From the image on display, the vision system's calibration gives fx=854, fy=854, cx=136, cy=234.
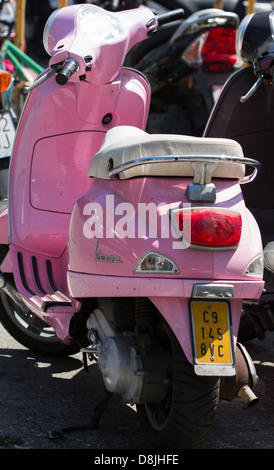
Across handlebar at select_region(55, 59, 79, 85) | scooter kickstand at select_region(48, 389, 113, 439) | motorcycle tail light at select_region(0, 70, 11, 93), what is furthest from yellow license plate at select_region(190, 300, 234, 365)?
motorcycle tail light at select_region(0, 70, 11, 93)

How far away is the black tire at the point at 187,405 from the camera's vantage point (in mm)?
2803

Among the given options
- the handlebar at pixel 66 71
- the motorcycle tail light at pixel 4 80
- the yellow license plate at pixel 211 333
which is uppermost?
the handlebar at pixel 66 71

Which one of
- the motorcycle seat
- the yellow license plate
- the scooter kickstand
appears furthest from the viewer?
the scooter kickstand

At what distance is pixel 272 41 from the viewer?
414 centimetres

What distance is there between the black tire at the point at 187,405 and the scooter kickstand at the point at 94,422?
1.28ft

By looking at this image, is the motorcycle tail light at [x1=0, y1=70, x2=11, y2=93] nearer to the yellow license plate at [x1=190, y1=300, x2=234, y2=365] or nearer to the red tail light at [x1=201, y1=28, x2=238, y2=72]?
the red tail light at [x1=201, y1=28, x2=238, y2=72]

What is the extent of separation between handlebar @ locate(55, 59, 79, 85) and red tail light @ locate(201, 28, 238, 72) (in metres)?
4.20

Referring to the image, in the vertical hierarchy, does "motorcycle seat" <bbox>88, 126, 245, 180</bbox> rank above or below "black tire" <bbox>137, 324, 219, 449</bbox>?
above

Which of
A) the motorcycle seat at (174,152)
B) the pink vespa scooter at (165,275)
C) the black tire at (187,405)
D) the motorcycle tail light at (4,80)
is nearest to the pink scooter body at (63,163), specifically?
the pink vespa scooter at (165,275)

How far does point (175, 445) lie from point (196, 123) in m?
5.21

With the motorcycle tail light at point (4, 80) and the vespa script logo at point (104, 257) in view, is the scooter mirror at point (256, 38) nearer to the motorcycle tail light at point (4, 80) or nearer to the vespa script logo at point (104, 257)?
the vespa script logo at point (104, 257)

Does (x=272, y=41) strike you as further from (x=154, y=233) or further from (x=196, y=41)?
(x=196, y=41)

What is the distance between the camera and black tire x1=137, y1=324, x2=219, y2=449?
280 cm
